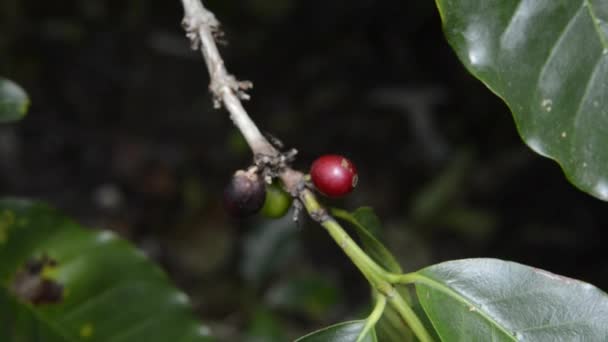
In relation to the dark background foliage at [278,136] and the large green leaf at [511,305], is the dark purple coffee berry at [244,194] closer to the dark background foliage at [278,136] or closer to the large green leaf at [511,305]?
the large green leaf at [511,305]

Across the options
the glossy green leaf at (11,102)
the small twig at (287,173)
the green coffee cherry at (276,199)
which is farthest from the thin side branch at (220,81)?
the glossy green leaf at (11,102)

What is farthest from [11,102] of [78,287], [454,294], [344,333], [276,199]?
[454,294]

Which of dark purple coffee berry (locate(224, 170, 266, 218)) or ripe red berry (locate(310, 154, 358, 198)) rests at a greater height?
dark purple coffee berry (locate(224, 170, 266, 218))

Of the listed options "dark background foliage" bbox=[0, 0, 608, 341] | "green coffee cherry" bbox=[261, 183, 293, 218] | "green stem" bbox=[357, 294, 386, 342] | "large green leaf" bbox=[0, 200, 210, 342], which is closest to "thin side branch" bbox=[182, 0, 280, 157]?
"green coffee cherry" bbox=[261, 183, 293, 218]

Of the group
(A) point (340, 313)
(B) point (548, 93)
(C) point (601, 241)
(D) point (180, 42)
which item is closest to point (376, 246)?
(B) point (548, 93)

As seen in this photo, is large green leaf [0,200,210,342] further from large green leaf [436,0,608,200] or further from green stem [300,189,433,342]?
large green leaf [436,0,608,200]

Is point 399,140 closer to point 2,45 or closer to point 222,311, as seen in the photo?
point 222,311
